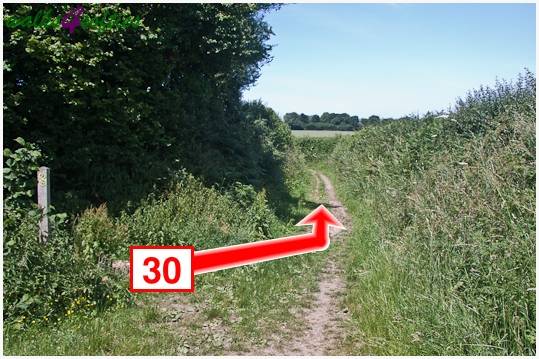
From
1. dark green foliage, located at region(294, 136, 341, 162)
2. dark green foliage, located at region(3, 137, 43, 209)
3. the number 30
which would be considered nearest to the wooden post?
dark green foliage, located at region(3, 137, 43, 209)

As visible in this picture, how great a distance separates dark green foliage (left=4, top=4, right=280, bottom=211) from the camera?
Result: 962 centimetres

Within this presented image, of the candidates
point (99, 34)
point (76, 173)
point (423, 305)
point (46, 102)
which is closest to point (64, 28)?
point (99, 34)

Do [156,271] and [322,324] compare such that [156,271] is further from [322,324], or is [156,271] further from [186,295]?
[322,324]

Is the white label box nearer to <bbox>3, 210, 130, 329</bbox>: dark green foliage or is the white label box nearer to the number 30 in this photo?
the number 30

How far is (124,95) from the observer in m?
10.9

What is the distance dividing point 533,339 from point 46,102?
9937 mm

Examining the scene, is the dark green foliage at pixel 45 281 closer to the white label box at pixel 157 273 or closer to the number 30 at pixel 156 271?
the white label box at pixel 157 273

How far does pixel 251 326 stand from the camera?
6.20 meters

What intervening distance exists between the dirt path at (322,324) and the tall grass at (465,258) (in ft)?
0.77

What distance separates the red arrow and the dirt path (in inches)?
39.6

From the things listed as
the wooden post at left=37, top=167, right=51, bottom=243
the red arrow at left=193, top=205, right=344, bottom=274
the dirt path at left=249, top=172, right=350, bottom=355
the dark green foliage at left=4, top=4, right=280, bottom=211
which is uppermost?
the dark green foliage at left=4, top=4, right=280, bottom=211

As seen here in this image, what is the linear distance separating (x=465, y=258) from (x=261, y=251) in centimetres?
481

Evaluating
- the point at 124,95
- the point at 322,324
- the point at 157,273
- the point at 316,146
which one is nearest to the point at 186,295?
the point at 157,273

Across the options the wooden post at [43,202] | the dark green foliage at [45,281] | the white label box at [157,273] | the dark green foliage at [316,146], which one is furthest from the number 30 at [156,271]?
the dark green foliage at [316,146]
